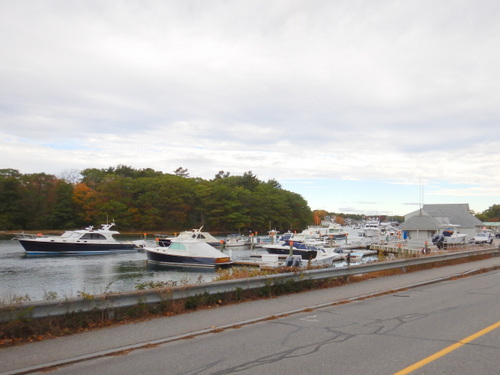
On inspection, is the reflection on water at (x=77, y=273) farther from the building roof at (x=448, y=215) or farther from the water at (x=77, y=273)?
the building roof at (x=448, y=215)

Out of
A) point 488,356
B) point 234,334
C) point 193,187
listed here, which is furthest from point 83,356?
point 193,187

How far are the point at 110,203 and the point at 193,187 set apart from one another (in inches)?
969

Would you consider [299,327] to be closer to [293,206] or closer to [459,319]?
[459,319]

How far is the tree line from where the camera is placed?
9019 centimetres

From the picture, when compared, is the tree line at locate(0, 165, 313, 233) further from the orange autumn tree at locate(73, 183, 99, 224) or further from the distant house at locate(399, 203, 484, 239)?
the distant house at locate(399, 203, 484, 239)

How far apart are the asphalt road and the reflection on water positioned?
1508 centimetres

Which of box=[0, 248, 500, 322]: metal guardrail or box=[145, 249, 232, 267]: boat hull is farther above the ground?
box=[0, 248, 500, 322]: metal guardrail

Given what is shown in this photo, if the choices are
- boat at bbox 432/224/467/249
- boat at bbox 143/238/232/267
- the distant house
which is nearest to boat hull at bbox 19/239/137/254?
boat at bbox 143/238/232/267

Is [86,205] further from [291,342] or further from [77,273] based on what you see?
[291,342]

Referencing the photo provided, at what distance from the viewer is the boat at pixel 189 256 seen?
39781mm

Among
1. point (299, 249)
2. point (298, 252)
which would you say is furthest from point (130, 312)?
point (298, 252)

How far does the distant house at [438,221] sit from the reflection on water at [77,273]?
108ft

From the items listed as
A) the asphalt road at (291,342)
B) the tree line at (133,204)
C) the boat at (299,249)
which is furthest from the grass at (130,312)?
the tree line at (133,204)

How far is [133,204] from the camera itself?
102438 millimetres
